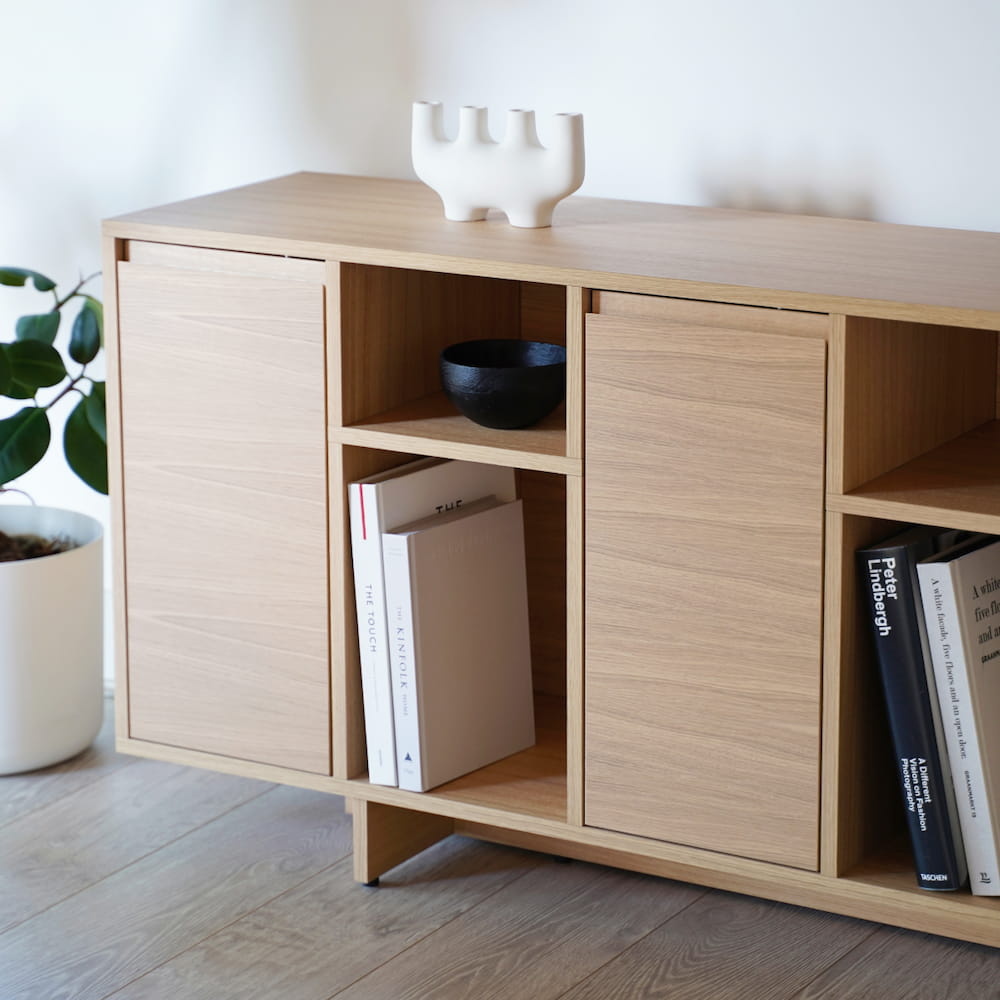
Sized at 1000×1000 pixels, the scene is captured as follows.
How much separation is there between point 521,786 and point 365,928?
24cm

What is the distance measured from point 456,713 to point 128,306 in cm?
60

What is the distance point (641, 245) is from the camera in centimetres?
173

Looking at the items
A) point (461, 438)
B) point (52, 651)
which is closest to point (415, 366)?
point (461, 438)

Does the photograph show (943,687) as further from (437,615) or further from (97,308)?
(97,308)

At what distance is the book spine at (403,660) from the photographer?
180cm

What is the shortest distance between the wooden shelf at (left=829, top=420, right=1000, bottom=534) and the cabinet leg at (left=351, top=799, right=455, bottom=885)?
0.71 metres

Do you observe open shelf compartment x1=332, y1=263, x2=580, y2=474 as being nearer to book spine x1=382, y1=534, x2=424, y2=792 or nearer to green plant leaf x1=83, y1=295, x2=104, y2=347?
book spine x1=382, y1=534, x2=424, y2=792

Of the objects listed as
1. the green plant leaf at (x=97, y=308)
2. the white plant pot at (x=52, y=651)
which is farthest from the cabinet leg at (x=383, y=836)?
the green plant leaf at (x=97, y=308)

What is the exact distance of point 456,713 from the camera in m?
1.89

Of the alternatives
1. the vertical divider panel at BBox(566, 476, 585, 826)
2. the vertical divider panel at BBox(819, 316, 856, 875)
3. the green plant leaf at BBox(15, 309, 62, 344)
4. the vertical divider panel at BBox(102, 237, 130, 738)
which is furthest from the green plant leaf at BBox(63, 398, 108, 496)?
the vertical divider panel at BBox(819, 316, 856, 875)

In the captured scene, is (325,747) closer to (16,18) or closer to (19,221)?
(19,221)

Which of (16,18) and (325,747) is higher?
(16,18)

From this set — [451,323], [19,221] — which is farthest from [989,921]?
[19,221]

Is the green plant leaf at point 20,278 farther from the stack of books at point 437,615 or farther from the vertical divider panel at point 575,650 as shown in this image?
the vertical divider panel at point 575,650
